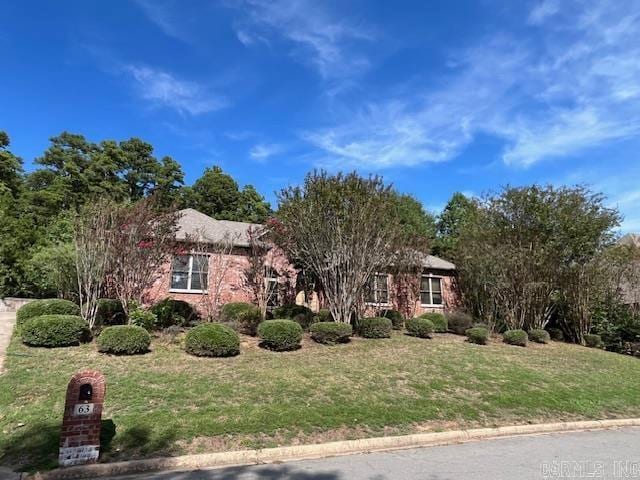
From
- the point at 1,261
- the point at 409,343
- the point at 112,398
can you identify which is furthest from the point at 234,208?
the point at 112,398

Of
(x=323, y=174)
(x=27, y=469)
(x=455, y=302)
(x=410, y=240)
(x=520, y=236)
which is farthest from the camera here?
(x=455, y=302)

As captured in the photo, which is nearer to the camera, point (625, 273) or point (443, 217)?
point (625, 273)

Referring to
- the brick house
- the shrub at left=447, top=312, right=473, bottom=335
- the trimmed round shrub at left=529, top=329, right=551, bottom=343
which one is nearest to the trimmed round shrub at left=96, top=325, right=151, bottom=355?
the brick house

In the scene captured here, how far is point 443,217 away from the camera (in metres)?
42.8

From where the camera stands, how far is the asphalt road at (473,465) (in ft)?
15.7

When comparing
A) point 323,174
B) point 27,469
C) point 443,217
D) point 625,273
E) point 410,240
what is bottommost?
point 27,469

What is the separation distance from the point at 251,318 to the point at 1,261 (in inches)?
460

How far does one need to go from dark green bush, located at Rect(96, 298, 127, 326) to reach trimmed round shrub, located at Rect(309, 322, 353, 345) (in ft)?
18.5

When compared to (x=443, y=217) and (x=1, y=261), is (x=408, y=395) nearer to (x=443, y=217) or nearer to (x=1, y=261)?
(x=1, y=261)

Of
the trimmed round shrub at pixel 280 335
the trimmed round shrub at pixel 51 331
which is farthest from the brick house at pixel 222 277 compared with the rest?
the trimmed round shrub at pixel 280 335

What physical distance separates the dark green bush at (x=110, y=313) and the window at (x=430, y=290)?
1452 cm

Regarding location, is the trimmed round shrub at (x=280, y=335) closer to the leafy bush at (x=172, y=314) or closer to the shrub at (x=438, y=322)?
the leafy bush at (x=172, y=314)

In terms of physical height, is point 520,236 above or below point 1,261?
above

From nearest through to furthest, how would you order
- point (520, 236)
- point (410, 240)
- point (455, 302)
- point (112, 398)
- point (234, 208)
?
point (112, 398) → point (410, 240) → point (520, 236) → point (455, 302) → point (234, 208)
